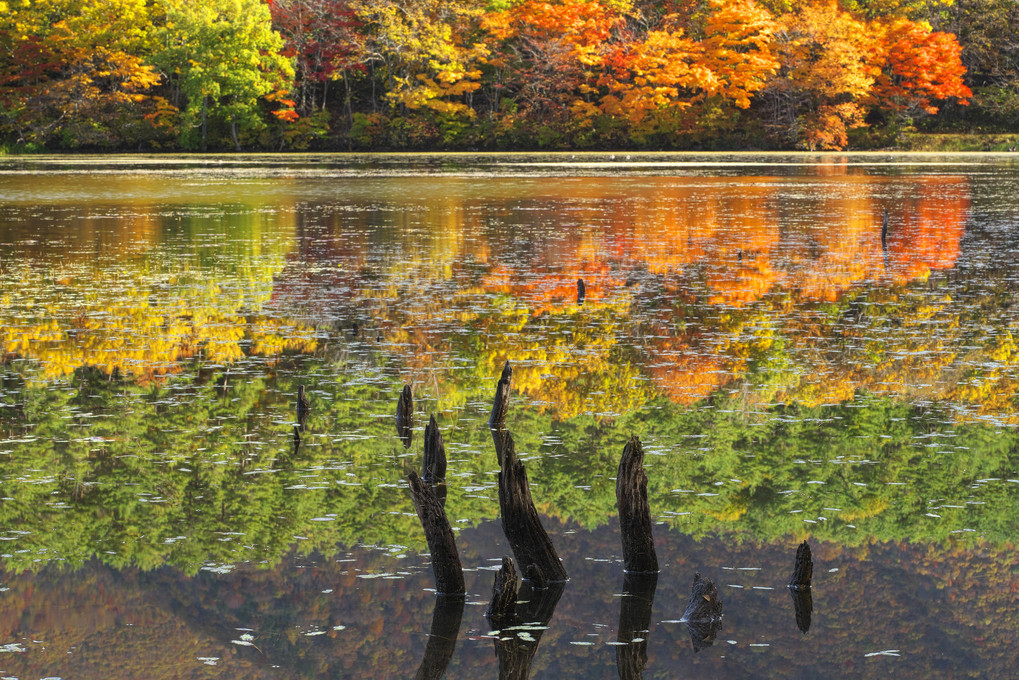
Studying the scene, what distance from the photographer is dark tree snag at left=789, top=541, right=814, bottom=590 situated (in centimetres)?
608

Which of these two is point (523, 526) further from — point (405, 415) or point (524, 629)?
point (405, 415)

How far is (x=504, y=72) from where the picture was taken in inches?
2485

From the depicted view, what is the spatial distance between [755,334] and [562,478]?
570cm

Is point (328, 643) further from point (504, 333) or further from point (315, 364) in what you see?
point (504, 333)

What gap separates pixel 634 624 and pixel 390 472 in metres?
2.68

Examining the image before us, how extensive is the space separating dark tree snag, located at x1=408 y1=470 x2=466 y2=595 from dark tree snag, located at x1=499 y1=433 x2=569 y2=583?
1.00 feet

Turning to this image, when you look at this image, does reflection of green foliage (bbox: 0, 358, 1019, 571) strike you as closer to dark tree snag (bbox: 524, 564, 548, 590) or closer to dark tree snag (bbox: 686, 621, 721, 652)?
dark tree snag (bbox: 524, 564, 548, 590)

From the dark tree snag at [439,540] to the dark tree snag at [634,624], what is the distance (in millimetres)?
849

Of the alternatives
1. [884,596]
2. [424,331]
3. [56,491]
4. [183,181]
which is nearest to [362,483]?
[56,491]

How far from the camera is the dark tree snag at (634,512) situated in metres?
5.90

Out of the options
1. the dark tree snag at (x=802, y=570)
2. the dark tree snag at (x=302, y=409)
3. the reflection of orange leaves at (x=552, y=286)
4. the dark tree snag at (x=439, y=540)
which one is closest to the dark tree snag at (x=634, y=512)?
the dark tree snag at (x=802, y=570)

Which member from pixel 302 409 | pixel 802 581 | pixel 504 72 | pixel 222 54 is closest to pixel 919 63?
pixel 504 72

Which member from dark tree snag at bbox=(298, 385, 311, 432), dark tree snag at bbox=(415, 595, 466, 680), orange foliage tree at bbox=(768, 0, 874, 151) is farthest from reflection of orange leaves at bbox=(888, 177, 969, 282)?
orange foliage tree at bbox=(768, 0, 874, 151)

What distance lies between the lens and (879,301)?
1516cm
